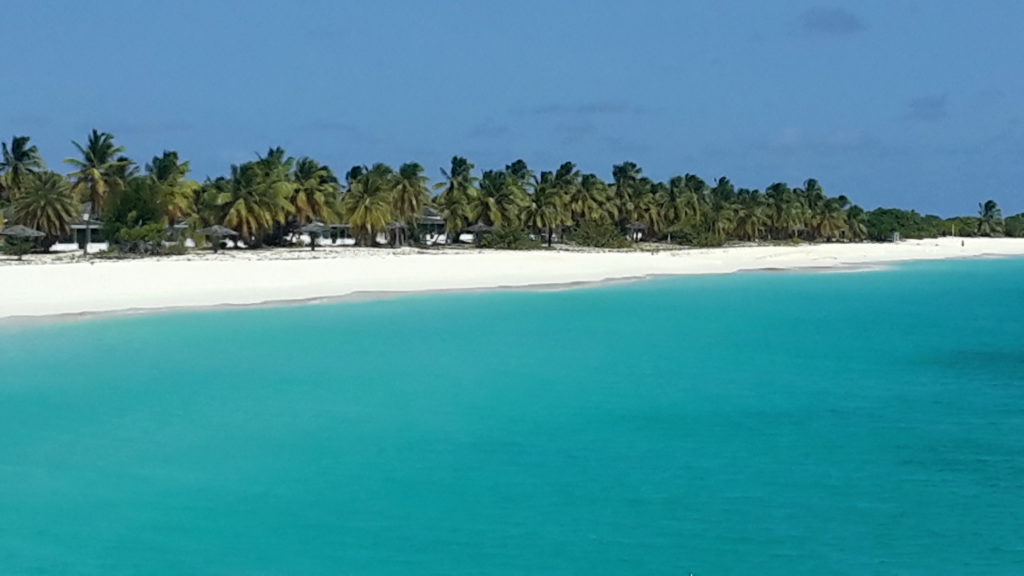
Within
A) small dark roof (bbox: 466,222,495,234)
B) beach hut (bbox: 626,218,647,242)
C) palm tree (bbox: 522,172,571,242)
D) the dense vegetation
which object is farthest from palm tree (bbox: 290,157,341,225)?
beach hut (bbox: 626,218,647,242)

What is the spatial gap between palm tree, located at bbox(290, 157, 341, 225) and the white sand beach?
435 cm

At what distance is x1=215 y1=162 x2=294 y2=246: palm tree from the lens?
2227 inches

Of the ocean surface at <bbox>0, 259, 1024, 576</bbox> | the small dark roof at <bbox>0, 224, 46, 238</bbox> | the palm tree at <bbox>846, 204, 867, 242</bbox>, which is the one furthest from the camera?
the palm tree at <bbox>846, 204, 867, 242</bbox>

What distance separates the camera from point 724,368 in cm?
1802

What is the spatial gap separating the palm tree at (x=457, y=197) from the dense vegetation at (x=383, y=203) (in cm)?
9

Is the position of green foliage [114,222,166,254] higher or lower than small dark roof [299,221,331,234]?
lower

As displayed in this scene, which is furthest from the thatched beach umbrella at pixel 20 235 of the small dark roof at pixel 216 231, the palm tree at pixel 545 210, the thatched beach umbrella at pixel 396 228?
the palm tree at pixel 545 210

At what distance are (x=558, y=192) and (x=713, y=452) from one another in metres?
66.2

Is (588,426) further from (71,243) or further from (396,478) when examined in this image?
(71,243)

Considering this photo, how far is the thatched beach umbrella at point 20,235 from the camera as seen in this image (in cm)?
4725

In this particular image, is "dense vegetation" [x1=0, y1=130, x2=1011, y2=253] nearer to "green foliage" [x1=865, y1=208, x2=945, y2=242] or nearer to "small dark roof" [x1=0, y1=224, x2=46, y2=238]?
"small dark roof" [x1=0, y1=224, x2=46, y2=238]

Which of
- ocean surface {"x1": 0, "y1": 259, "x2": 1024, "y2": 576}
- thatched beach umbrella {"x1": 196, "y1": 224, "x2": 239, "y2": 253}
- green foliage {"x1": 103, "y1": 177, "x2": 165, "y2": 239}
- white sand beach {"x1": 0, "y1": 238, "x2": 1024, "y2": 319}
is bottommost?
ocean surface {"x1": 0, "y1": 259, "x2": 1024, "y2": 576}

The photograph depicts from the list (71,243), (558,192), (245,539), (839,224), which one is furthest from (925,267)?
(245,539)

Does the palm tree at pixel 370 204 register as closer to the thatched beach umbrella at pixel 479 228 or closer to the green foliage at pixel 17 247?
the thatched beach umbrella at pixel 479 228
